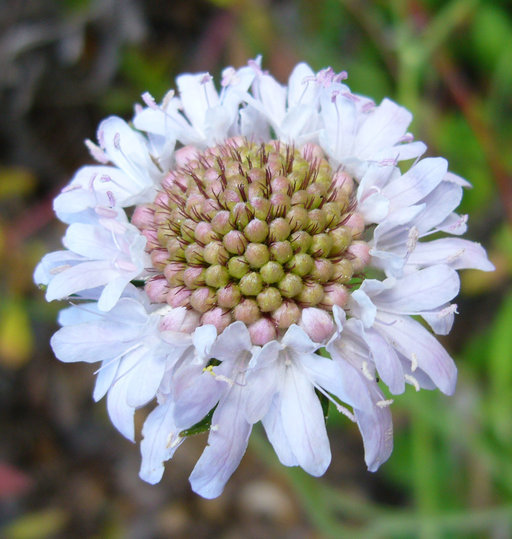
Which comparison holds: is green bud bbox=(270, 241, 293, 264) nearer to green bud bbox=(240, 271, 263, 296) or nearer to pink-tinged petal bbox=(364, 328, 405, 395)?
green bud bbox=(240, 271, 263, 296)

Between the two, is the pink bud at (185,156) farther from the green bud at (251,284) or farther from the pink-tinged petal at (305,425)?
the pink-tinged petal at (305,425)

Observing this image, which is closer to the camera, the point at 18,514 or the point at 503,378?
the point at 503,378

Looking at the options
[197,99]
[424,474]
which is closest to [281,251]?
[197,99]

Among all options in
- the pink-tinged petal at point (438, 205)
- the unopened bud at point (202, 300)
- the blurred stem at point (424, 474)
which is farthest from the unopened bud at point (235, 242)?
the blurred stem at point (424, 474)

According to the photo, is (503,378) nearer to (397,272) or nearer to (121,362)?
(397,272)

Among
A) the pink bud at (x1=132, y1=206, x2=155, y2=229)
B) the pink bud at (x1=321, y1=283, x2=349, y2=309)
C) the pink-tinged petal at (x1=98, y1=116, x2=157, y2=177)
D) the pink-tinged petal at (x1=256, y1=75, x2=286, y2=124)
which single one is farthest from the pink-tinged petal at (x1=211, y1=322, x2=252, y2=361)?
the pink-tinged petal at (x1=256, y1=75, x2=286, y2=124)

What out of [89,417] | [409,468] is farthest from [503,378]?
[89,417]

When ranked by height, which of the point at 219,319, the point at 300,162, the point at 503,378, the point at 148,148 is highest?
the point at 148,148
